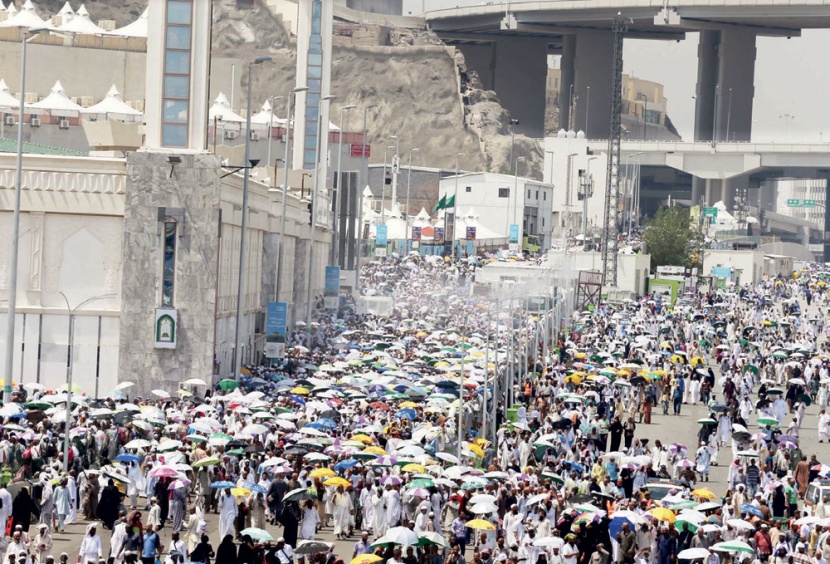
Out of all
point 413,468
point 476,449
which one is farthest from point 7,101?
point 413,468

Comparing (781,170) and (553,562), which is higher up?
(781,170)

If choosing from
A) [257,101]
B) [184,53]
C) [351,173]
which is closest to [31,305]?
[184,53]

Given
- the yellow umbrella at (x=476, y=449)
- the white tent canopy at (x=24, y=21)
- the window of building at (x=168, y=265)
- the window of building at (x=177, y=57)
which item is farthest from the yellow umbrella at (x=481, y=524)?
the white tent canopy at (x=24, y=21)

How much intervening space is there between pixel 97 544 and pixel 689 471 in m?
13.2

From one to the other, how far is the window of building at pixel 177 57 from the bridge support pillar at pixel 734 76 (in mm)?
115403

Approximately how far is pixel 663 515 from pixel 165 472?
7114mm

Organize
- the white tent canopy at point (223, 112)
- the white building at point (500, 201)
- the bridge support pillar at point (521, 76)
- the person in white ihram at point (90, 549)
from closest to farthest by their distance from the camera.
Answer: the person in white ihram at point (90, 549) < the white tent canopy at point (223, 112) < the white building at point (500, 201) < the bridge support pillar at point (521, 76)

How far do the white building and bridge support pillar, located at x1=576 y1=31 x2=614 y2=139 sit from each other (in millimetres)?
33797

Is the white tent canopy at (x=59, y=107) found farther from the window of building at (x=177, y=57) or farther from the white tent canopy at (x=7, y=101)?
the window of building at (x=177, y=57)

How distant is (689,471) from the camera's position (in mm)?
31906

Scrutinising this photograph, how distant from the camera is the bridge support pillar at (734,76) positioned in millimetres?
156125

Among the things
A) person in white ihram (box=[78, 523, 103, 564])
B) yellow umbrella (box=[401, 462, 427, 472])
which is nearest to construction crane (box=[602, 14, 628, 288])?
yellow umbrella (box=[401, 462, 427, 472])

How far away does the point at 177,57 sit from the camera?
44875mm

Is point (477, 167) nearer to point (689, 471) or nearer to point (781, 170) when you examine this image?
point (781, 170)
